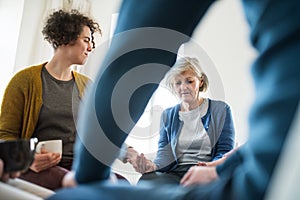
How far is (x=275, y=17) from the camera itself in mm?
344

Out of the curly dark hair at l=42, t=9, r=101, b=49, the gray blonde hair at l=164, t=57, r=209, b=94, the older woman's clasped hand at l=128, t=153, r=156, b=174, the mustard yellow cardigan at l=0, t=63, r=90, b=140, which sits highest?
the curly dark hair at l=42, t=9, r=101, b=49

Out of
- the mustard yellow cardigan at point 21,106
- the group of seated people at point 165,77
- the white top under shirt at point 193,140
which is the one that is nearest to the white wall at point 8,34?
the mustard yellow cardigan at point 21,106

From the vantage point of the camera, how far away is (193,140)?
5.06 feet

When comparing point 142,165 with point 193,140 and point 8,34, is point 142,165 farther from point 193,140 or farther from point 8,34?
point 8,34

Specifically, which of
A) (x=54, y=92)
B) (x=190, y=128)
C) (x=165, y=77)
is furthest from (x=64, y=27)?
(x=165, y=77)

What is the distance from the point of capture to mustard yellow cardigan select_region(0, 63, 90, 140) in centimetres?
124

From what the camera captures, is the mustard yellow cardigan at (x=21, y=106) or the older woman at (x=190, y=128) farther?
the older woman at (x=190, y=128)

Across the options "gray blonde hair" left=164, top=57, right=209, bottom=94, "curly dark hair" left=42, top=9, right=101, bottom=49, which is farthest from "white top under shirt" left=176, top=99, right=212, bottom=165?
"curly dark hair" left=42, top=9, right=101, bottom=49

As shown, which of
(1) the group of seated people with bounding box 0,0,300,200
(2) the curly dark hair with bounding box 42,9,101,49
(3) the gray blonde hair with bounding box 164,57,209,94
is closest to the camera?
(1) the group of seated people with bounding box 0,0,300,200

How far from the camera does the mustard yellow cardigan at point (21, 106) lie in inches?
48.9

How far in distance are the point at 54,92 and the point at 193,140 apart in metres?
0.59

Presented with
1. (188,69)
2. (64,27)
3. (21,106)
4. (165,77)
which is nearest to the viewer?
(165,77)

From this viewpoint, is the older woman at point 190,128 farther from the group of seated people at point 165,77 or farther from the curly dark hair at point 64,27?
the group of seated people at point 165,77

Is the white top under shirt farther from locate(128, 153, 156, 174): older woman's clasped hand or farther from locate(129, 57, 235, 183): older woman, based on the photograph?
locate(128, 153, 156, 174): older woman's clasped hand
